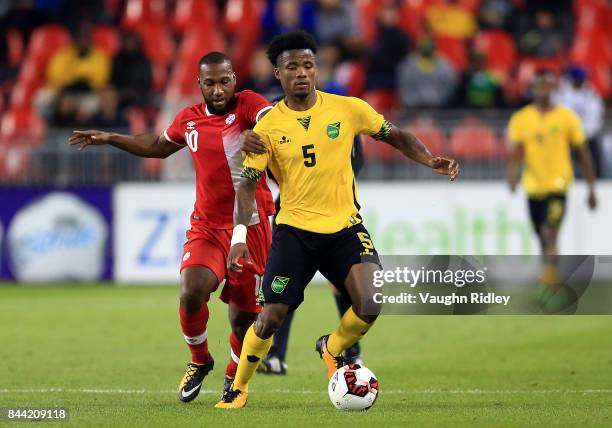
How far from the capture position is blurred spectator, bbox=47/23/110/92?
2077 cm

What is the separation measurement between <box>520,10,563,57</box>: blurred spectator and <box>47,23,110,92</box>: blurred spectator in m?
6.80

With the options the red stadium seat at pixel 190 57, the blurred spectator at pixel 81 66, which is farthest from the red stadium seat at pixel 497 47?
the blurred spectator at pixel 81 66

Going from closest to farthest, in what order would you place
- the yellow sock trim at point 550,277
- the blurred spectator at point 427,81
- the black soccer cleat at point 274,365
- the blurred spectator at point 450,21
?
the yellow sock trim at point 550,277 < the black soccer cleat at point 274,365 < the blurred spectator at point 427,81 < the blurred spectator at point 450,21

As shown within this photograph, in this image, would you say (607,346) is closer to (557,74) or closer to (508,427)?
(508,427)

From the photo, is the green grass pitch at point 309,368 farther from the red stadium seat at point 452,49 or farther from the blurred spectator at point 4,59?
the blurred spectator at point 4,59

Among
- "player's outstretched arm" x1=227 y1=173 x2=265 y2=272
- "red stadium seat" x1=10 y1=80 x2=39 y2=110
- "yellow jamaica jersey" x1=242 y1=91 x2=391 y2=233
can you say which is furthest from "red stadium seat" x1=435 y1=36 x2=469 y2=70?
"player's outstretched arm" x1=227 y1=173 x2=265 y2=272

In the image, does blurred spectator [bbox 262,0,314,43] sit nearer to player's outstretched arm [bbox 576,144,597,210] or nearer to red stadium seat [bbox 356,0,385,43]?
red stadium seat [bbox 356,0,385,43]

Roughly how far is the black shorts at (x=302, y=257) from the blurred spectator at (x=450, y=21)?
13.9 m

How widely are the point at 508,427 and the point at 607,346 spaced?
16.4ft

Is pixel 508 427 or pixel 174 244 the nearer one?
pixel 508 427

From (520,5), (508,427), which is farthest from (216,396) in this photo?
(520,5)

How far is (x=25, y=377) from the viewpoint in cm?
1019

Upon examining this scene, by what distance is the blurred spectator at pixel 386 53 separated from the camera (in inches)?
797

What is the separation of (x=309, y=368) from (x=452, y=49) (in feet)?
38.1
